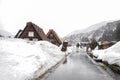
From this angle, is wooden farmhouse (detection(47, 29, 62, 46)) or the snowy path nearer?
the snowy path

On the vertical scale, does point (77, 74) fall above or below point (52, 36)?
below

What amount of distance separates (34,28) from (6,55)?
44706 millimetres

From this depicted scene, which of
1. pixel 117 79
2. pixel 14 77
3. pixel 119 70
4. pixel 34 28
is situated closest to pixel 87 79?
pixel 117 79

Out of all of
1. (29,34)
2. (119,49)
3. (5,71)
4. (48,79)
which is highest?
(29,34)

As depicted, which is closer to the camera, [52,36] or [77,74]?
[77,74]

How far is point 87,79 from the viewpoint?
882 cm

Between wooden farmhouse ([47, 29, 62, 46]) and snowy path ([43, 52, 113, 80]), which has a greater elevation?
wooden farmhouse ([47, 29, 62, 46])

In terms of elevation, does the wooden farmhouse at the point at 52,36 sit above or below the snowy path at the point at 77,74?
above

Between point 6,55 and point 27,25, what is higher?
point 27,25

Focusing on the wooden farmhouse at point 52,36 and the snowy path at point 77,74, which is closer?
the snowy path at point 77,74

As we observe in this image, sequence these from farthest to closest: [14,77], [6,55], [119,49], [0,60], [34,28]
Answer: [34,28] < [119,49] < [6,55] < [0,60] < [14,77]

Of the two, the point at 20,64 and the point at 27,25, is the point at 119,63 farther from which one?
the point at 27,25

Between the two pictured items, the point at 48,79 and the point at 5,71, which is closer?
the point at 5,71

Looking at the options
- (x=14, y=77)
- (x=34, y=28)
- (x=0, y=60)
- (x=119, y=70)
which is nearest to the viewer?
(x=14, y=77)
